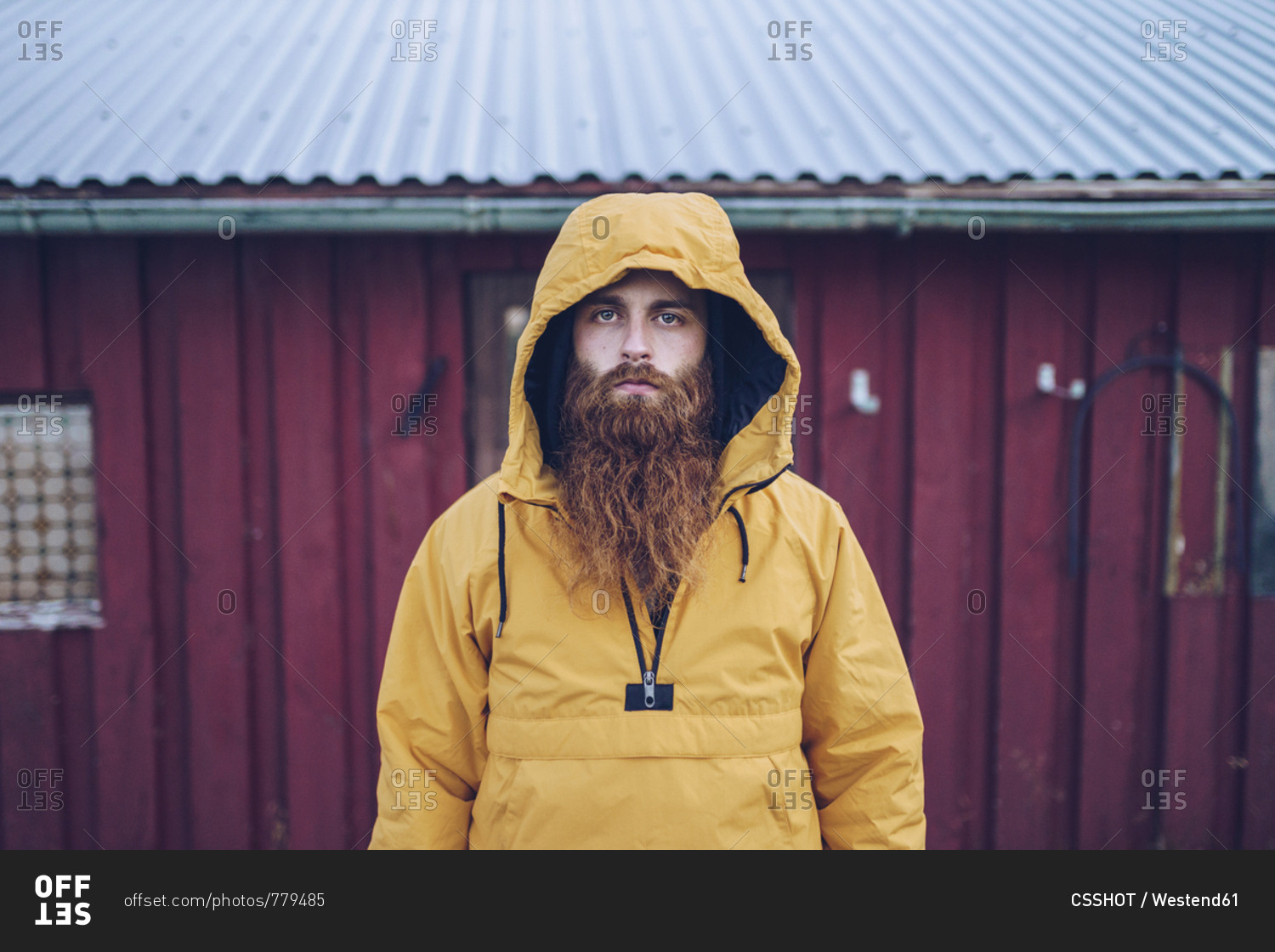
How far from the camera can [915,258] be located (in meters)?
2.75

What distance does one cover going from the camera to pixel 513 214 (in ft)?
8.04

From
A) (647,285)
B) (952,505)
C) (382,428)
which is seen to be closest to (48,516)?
(382,428)

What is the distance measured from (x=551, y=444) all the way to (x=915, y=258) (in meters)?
1.98

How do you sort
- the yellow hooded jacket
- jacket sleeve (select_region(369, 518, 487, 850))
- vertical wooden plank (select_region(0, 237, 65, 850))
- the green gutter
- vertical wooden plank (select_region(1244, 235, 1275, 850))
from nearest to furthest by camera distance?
the yellow hooded jacket → jacket sleeve (select_region(369, 518, 487, 850)) → the green gutter → vertical wooden plank (select_region(0, 237, 65, 850)) → vertical wooden plank (select_region(1244, 235, 1275, 850))

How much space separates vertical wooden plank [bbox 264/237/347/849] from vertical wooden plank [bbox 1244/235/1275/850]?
13.3 ft

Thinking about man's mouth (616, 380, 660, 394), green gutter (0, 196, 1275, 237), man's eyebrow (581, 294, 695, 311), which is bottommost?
man's mouth (616, 380, 660, 394)

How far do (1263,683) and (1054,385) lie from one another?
1700mm

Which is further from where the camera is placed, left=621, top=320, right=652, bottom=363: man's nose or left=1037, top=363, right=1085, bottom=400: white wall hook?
left=1037, top=363, right=1085, bottom=400: white wall hook

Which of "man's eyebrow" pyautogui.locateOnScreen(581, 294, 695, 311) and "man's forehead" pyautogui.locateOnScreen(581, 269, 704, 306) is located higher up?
"man's forehead" pyautogui.locateOnScreen(581, 269, 704, 306)

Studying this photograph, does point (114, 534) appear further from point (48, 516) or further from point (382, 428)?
point (382, 428)

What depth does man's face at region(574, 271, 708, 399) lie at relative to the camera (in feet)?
5.18

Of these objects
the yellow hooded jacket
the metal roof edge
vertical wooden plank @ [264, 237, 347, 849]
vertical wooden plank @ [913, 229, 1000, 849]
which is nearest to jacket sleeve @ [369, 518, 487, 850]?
the yellow hooded jacket

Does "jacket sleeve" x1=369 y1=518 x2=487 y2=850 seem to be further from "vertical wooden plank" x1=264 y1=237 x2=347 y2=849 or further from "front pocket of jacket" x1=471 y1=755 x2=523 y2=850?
"vertical wooden plank" x1=264 y1=237 x2=347 y2=849

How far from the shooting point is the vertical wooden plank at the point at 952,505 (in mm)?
2771
